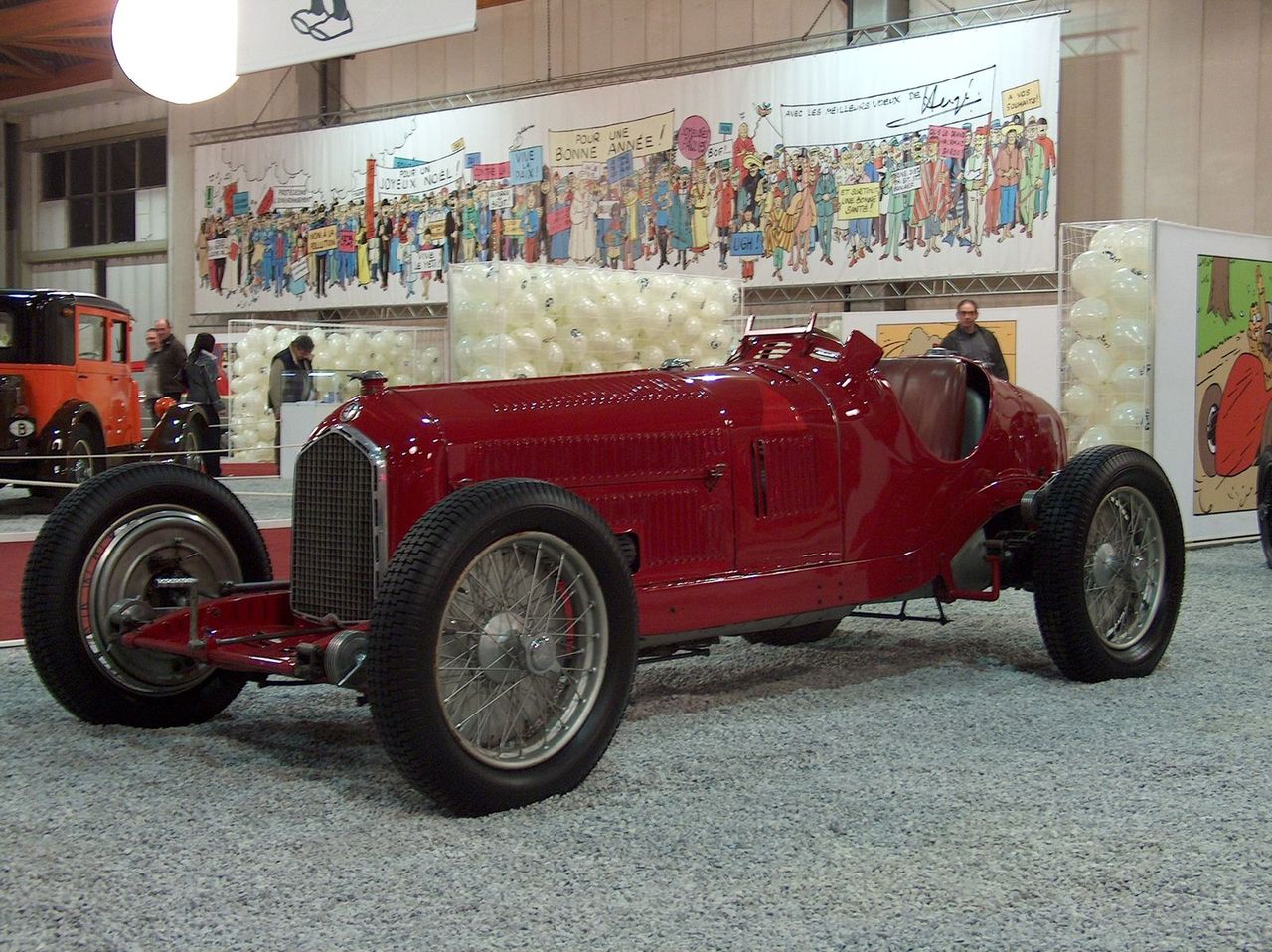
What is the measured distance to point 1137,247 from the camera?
8.18 m

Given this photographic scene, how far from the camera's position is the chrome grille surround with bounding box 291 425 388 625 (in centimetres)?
336

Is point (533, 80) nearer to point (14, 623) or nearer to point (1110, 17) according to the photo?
point (1110, 17)

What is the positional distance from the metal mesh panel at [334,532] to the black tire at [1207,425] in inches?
265

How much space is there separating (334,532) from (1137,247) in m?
6.37

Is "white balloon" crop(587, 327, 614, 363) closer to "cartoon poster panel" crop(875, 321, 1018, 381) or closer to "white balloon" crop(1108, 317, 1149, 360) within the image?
"cartoon poster panel" crop(875, 321, 1018, 381)

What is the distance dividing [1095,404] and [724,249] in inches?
233

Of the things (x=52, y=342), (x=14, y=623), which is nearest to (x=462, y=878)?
(x=14, y=623)

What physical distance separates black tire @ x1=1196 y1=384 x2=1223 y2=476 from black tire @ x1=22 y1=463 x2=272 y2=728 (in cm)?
671

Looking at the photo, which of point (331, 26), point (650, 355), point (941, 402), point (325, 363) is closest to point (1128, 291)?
point (650, 355)

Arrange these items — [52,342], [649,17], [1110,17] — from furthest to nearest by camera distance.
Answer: [649,17] < [1110,17] < [52,342]

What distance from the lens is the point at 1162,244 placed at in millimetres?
8164

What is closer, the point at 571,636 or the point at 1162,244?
the point at 571,636

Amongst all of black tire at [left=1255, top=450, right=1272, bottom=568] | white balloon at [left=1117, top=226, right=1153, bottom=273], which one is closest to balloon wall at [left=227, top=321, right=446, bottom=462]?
white balloon at [left=1117, top=226, right=1153, bottom=273]

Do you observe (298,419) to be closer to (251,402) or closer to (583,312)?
(251,402)
